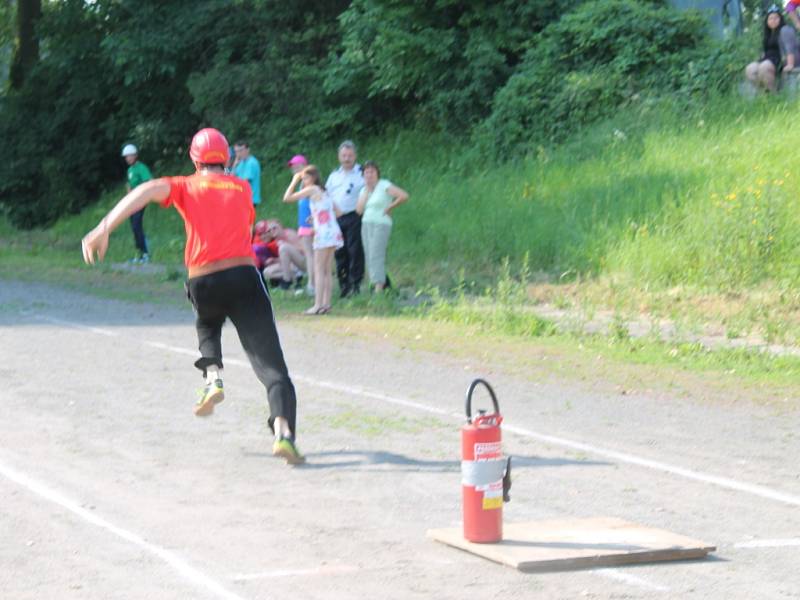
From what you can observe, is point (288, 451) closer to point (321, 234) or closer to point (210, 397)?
point (210, 397)

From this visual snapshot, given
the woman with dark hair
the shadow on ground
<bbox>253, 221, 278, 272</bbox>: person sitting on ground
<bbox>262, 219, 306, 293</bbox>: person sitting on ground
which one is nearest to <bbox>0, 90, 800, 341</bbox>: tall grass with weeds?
the woman with dark hair

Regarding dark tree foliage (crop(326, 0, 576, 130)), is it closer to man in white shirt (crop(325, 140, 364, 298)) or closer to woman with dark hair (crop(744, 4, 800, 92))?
woman with dark hair (crop(744, 4, 800, 92))

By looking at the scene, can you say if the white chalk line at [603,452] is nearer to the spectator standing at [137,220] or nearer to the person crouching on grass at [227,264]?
the person crouching on grass at [227,264]

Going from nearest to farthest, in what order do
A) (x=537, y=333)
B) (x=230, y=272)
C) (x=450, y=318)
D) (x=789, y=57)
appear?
(x=230, y=272) < (x=537, y=333) < (x=450, y=318) < (x=789, y=57)

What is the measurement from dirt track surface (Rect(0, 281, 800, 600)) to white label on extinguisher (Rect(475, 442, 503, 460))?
0.51 metres

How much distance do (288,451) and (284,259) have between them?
11150 mm

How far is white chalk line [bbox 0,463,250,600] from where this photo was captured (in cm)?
643

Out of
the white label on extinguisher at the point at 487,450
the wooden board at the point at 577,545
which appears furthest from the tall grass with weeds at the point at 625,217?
the white label on extinguisher at the point at 487,450

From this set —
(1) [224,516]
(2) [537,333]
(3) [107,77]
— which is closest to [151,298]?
(2) [537,333]

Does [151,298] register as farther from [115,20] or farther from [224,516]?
[115,20]

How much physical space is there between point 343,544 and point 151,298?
13.1 meters

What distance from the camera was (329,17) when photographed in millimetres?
32281

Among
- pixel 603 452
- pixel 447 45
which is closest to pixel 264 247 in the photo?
pixel 447 45

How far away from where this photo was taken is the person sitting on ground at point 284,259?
65.8 feet
